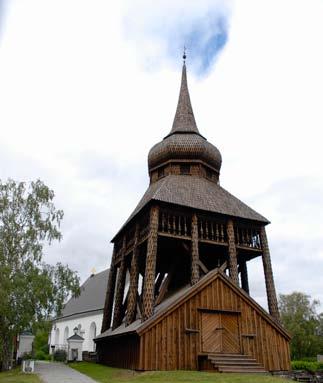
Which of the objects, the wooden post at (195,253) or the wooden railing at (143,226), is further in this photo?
the wooden railing at (143,226)

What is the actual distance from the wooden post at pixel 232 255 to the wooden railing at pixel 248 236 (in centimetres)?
81

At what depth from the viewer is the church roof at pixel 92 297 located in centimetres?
4759

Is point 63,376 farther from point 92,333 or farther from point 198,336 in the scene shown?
point 92,333

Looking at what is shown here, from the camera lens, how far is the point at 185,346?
731 inches

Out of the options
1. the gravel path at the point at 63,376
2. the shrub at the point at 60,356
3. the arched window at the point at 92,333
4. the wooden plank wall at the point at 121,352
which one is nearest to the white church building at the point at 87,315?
the arched window at the point at 92,333

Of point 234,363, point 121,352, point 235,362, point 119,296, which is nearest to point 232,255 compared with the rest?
point 235,362

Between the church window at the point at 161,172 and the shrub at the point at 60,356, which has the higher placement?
the church window at the point at 161,172

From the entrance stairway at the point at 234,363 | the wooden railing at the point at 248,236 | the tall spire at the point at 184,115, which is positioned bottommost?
the entrance stairway at the point at 234,363

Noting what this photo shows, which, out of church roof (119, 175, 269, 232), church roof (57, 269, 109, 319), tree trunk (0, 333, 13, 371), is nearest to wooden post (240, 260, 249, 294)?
church roof (119, 175, 269, 232)

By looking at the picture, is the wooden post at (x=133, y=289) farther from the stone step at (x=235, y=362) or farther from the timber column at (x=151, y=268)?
the stone step at (x=235, y=362)

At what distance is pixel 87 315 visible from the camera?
4741 cm

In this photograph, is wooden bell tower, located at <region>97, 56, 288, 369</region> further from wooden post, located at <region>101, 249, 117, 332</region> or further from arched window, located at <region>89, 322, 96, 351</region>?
arched window, located at <region>89, 322, 96, 351</region>

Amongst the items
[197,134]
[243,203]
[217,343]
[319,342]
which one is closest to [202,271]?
[217,343]

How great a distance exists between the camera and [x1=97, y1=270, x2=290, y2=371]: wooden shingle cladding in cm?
1800
